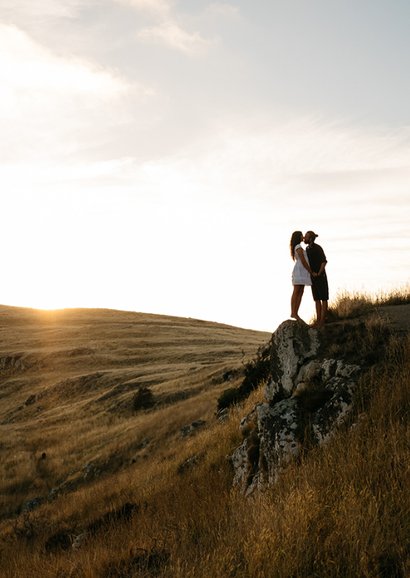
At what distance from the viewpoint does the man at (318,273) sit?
522 inches

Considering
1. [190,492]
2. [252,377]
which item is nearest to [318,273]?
[190,492]

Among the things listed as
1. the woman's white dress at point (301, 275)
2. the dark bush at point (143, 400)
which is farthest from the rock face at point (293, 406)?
the dark bush at point (143, 400)

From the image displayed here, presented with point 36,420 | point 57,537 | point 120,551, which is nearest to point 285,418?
point 120,551

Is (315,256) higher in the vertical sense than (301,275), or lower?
higher

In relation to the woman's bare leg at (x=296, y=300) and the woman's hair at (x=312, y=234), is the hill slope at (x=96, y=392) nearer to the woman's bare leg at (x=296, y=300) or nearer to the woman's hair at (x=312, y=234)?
the woman's bare leg at (x=296, y=300)

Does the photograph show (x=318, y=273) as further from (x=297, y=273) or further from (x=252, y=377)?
(x=252, y=377)

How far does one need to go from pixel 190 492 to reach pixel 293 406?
2.87 meters

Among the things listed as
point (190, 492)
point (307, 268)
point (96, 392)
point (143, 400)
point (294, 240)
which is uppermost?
point (294, 240)

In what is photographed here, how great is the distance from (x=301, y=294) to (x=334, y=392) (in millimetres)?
4736

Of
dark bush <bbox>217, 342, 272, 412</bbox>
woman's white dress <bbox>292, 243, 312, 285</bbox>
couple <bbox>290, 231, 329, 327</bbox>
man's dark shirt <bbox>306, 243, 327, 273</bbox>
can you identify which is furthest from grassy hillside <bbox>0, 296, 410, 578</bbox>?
man's dark shirt <bbox>306, 243, 327, 273</bbox>

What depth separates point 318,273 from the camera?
13508 mm

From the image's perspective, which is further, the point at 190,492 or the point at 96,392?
the point at 96,392

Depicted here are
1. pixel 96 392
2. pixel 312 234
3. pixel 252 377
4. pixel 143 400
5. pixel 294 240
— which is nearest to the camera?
pixel 294 240

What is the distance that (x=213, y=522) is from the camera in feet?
23.4
